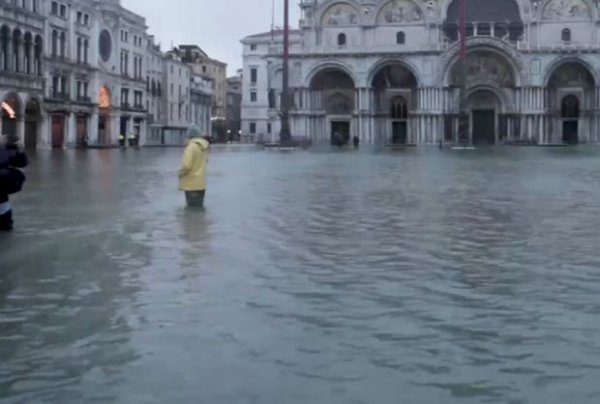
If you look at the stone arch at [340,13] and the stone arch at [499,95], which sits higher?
the stone arch at [340,13]

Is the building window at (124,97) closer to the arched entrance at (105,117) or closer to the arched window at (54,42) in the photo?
the arched entrance at (105,117)

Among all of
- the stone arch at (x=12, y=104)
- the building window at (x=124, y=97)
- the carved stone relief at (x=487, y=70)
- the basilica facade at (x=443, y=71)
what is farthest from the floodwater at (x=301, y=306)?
the carved stone relief at (x=487, y=70)

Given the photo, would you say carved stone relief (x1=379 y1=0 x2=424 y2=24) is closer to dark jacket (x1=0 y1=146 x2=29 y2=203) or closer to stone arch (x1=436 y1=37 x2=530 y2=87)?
stone arch (x1=436 y1=37 x2=530 y2=87)

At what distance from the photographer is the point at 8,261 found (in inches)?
355

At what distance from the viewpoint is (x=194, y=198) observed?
1455 cm

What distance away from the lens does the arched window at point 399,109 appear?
8300cm

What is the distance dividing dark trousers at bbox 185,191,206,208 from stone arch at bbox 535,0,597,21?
68.9m

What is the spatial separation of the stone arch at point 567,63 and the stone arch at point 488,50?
1.81 m

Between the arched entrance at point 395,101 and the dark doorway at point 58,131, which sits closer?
the dark doorway at point 58,131

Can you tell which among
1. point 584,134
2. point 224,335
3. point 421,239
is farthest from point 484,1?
point 224,335

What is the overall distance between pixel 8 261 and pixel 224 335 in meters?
3.91

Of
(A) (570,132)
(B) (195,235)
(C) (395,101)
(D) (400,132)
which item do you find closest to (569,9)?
(A) (570,132)

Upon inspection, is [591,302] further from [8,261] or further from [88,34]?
[88,34]

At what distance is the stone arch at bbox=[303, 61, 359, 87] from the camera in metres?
81.4
